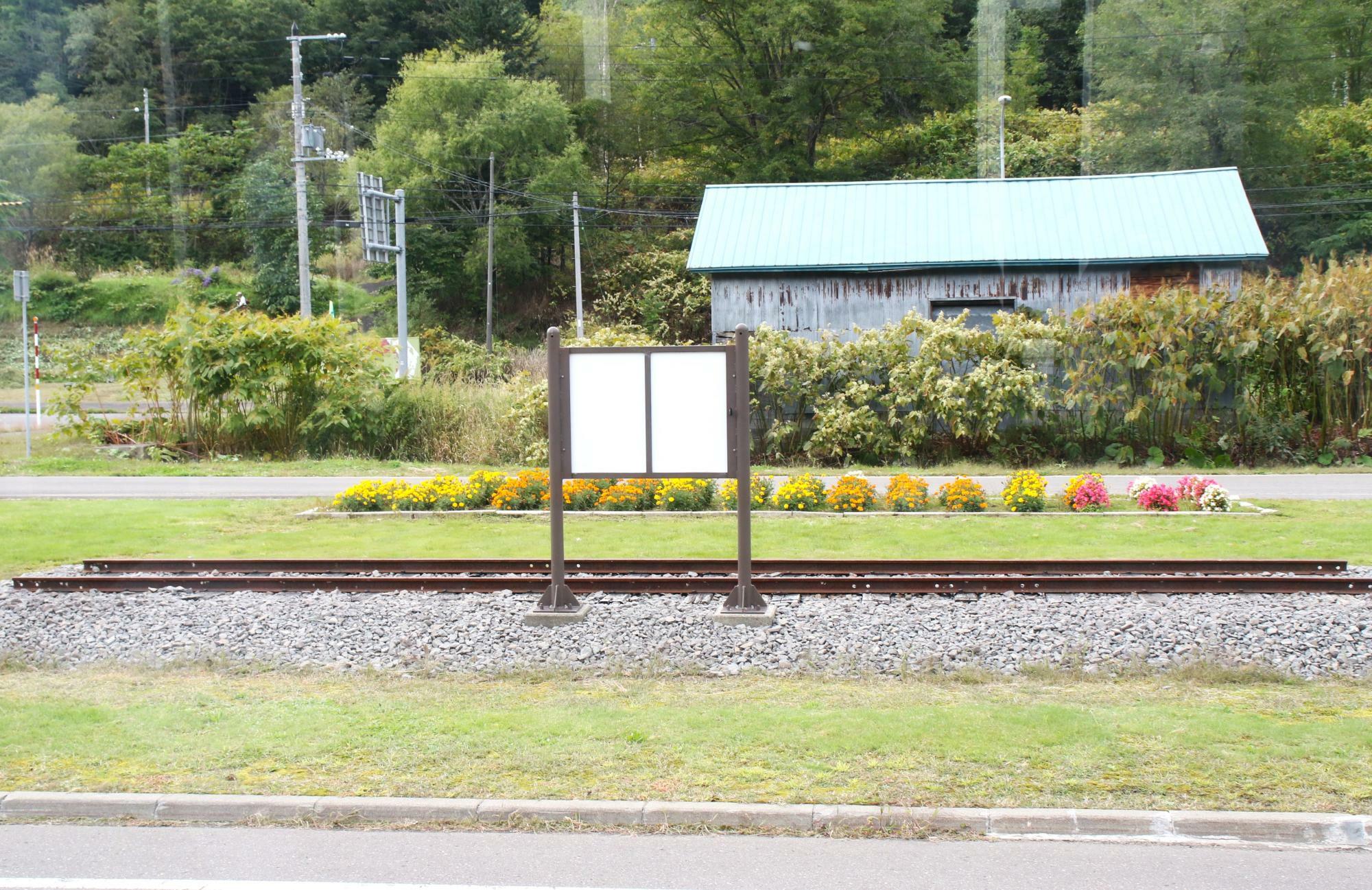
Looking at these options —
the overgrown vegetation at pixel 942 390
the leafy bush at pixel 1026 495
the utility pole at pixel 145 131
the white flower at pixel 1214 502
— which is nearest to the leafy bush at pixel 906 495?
the leafy bush at pixel 1026 495

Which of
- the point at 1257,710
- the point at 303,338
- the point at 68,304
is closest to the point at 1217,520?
the point at 1257,710

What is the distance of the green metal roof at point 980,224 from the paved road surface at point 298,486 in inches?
247

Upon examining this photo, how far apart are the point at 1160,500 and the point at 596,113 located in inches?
1526

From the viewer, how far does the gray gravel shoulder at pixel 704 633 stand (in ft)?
26.9

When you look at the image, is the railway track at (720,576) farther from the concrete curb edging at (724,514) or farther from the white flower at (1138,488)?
the white flower at (1138,488)

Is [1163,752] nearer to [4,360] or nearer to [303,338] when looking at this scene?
[303,338]

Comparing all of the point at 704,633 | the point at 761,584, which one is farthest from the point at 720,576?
the point at 704,633

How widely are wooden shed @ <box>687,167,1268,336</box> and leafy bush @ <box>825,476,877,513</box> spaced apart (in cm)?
808

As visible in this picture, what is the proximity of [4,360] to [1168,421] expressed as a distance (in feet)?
127

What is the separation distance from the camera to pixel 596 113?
163ft

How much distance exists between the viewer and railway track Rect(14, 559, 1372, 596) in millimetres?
10219

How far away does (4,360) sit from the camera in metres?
41.6

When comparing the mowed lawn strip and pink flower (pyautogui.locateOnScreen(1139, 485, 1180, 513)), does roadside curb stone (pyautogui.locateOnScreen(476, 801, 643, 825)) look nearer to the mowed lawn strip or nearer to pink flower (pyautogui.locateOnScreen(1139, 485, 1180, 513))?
the mowed lawn strip

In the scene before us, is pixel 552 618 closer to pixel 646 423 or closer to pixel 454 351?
pixel 646 423
